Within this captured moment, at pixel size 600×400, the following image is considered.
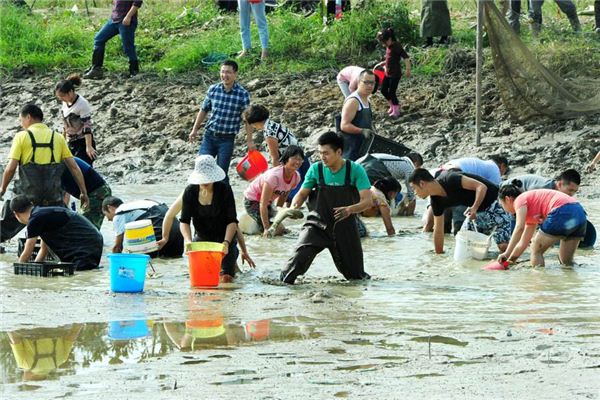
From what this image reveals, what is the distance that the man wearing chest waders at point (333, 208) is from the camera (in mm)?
Result: 10430

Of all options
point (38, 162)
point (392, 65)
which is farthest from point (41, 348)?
point (392, 65)

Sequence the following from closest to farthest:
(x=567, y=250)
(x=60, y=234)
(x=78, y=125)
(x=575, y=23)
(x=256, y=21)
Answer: (x=60, y=234), (x=567, y=250), (x=78, y=125), (x=575, y=23), (x=256, y=21)

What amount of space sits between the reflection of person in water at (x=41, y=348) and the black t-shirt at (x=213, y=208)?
1943 millimetres

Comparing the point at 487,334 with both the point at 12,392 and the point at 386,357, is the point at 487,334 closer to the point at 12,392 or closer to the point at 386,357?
the point at 386,357

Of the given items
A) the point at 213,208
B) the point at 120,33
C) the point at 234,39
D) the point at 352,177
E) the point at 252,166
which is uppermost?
the point at 120,33

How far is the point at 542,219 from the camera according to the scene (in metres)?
11.4

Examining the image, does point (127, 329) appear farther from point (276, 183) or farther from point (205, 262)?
point (276, 183)

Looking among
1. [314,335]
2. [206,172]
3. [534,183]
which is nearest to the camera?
[314,335]

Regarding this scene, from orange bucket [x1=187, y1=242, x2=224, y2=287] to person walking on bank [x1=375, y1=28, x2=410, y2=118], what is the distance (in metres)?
8.04

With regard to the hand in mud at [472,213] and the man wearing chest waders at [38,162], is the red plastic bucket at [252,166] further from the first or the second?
the hand in mud at [472,213]

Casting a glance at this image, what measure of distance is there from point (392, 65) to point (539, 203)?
7.18 m

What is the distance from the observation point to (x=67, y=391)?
23.2 feet

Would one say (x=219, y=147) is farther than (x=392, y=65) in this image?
No

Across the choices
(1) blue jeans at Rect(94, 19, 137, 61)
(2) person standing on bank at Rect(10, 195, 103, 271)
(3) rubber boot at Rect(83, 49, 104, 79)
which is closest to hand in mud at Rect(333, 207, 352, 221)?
(2) person standing on bank at Rect(10, 195, 103, 271)
